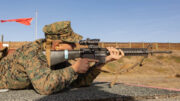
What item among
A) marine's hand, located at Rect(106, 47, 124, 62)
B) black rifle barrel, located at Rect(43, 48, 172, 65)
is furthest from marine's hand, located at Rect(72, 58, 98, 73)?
marine's hand, located at Rect(106, 47, 124, 62)

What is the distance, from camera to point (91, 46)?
415 cm

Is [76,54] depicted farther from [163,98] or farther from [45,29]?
[163,98]

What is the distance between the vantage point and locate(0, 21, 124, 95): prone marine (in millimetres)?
3538

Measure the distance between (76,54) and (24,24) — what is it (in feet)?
55.5

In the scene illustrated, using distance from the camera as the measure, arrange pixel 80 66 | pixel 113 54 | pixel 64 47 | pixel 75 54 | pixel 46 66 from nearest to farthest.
Answer: pixel 80 66, pixel 46 66, pixel 75 54, pixel 64 47, pixel 113 54

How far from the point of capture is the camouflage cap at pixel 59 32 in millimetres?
4125

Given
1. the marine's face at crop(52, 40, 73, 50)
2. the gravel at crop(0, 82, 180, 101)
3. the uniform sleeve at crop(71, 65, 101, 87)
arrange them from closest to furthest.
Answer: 1. the gravel at crop(0, 82, 180, 101)
2. the marine's face at crop(52, 40, 73, 50)
3. the uniform sleeve at crop(71, 65, 101, 87)

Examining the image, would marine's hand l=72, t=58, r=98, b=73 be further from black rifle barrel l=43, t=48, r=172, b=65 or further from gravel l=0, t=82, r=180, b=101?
gravel l=0, t=82, r=180, b=101

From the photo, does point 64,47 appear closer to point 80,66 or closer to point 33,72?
point 80,66

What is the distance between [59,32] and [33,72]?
3.39ft

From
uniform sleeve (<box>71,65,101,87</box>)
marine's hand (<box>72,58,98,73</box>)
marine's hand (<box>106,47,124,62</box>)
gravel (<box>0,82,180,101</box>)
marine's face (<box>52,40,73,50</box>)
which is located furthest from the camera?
uniform sleeve (<box>71,65,101,87</box>)

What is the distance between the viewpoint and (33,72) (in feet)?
11.7

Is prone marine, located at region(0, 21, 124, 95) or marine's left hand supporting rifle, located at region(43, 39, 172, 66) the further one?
marine's left hand supporting rifle, located at region(43, 39, 172, 66)

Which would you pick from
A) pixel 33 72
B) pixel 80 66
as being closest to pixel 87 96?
pixel 80 66
